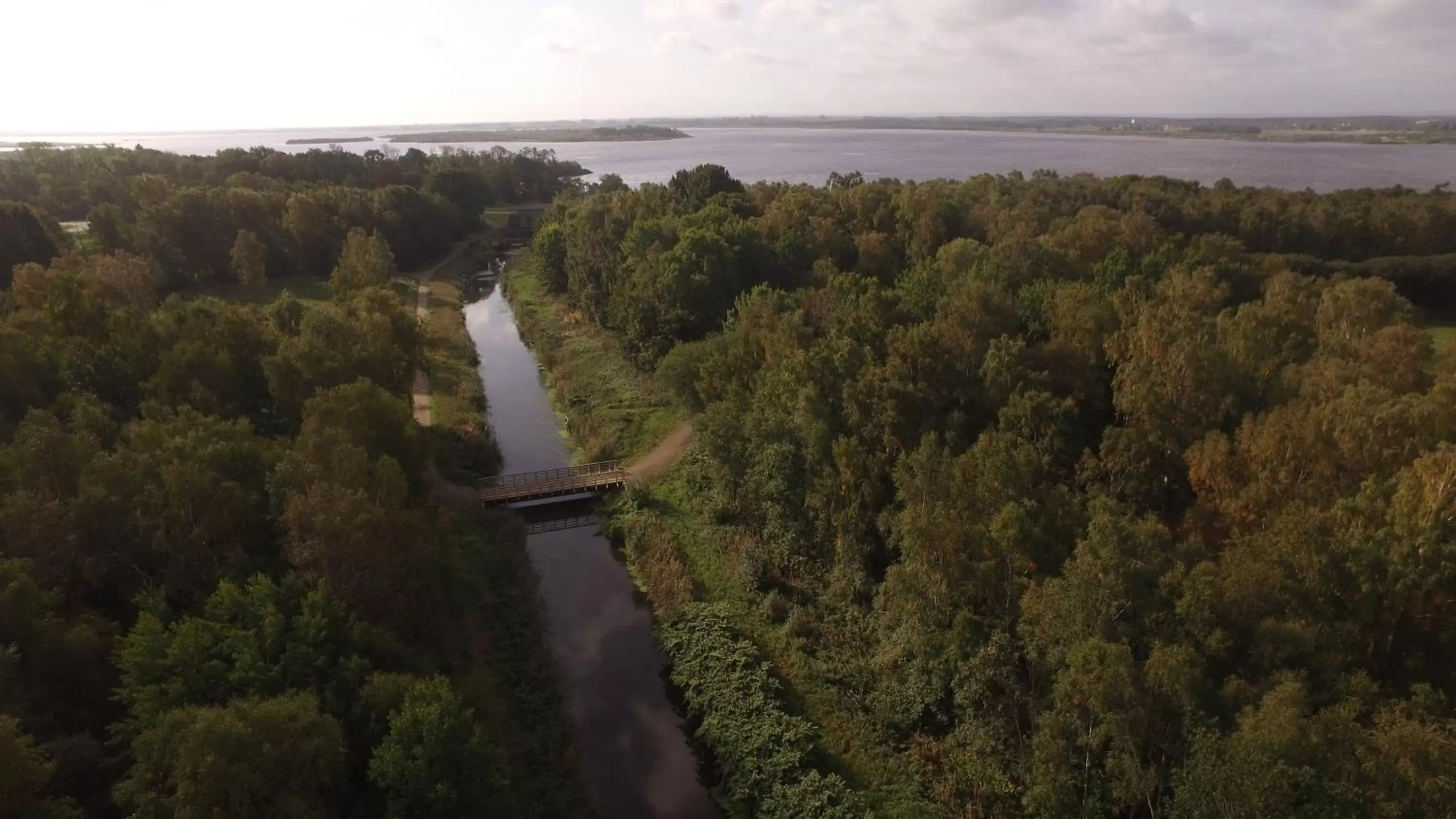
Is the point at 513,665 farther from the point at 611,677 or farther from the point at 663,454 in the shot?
the point at 663,454

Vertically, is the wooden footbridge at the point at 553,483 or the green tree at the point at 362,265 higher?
the green tree at the point at 362,265

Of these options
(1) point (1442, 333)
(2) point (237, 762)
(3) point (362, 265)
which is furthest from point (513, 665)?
(1) point (1442, 333)

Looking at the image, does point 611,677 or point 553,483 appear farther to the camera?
point 553,483

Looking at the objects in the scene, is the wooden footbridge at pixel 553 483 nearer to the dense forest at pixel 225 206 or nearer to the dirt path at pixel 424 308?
the dirt path at pixel 424 308

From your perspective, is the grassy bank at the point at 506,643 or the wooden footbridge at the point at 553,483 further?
the wooden footbridge at the point at 553,483

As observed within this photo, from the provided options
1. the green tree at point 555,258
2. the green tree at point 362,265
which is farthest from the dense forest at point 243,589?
the green tree at point 555,258

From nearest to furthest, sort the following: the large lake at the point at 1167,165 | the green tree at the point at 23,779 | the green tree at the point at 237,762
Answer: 1. the green tree at the point at 23,779
2. the green tree at the point at 237,762
3. the large lake at the point at 1167,165
